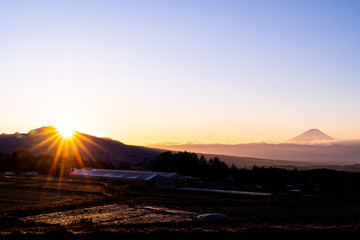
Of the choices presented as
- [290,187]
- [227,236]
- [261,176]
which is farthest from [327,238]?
[261,176]

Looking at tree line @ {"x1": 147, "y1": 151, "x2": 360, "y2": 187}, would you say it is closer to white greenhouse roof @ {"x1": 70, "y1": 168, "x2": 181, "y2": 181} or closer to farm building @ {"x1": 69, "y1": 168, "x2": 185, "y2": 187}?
farm building @ {"x1": 69, "y1": 168, "x2": 185, "y2": 187}

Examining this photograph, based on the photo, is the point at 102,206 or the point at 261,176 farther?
the point at 261,176

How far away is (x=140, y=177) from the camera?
62500 mm

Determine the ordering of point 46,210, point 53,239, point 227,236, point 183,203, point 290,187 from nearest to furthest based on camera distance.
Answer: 1. point 53,239
2. point 227,236
3. point 46,210
4. point 183,203
5. point 290,187

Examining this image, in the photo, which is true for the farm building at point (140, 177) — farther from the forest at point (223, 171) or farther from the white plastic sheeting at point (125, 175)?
the forest at point (223, 171)

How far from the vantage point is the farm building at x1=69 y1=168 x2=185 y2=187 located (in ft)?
201

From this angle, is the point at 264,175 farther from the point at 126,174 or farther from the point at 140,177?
the point at 140,177

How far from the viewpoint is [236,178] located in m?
90.6

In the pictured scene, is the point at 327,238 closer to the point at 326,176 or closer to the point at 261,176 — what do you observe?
the point at 261,176

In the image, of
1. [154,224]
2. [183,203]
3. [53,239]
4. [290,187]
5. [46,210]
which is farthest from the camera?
[290,187]

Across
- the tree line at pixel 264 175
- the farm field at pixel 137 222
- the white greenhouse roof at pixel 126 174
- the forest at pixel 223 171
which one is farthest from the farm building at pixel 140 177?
the tree line at pixel 264 175

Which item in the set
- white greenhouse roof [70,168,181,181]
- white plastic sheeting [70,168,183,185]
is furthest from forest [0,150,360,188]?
white greenhouse roof [70,168,181,181]

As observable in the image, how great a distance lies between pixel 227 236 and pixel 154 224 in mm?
6901

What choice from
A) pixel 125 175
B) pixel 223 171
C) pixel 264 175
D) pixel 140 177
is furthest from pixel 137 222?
pixel 223 171
